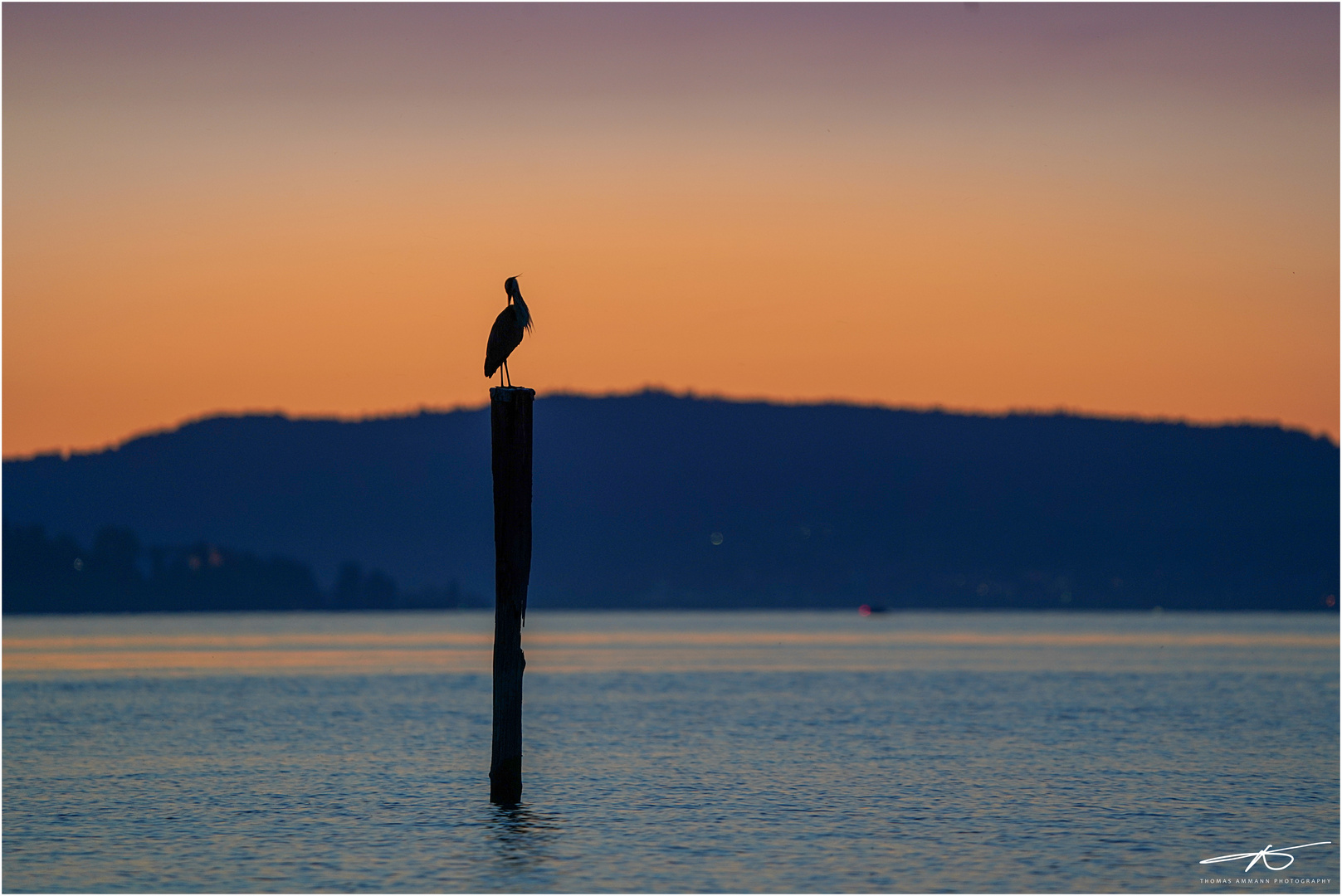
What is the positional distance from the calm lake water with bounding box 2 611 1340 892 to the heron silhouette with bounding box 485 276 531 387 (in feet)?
27.2

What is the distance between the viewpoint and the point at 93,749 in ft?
154

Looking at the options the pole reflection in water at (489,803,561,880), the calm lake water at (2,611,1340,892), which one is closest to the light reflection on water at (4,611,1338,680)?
the calm lake water at (2,611,1340,892)

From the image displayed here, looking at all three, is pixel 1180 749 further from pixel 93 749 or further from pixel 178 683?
pixel 178 683

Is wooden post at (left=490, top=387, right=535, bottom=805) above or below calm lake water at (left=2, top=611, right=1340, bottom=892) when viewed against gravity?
above

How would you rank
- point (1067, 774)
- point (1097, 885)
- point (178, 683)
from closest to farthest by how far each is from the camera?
1. point (1097, 885)
2. point (1067, 774)
3. point (178, 683)

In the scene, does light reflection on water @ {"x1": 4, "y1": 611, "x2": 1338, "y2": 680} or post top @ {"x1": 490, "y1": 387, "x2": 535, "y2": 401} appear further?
light reflection on water @ {"x1": 4, "y1": 611, "x2": 1338, "y2": 680}

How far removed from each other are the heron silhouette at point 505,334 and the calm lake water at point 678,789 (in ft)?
27.2

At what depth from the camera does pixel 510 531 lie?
2864cm

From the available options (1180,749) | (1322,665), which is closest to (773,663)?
(1322,665)

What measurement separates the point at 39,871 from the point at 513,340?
454 inches

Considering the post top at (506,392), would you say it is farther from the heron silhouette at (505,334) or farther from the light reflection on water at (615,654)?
the light reflection on water at (615,654)

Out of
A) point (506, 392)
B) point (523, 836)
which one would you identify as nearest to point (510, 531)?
point (506, 392)

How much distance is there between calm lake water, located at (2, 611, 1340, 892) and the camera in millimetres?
26422
